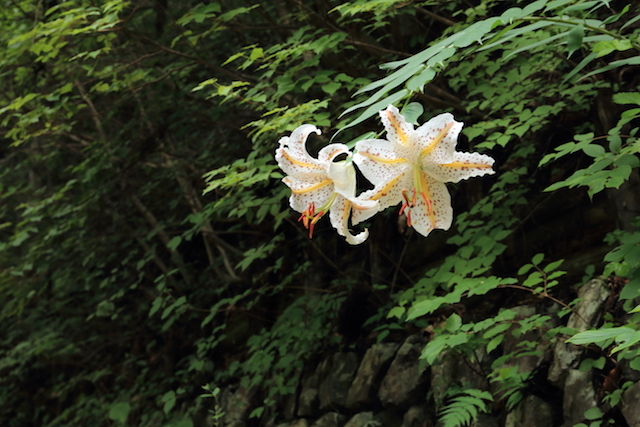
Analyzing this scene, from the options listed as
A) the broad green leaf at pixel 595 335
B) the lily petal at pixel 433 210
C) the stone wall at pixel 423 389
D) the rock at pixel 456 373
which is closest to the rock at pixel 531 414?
the stone wall at pixel 423 389

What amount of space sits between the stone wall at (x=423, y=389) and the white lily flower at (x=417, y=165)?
1668 millimetres

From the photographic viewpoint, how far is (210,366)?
15.5ft

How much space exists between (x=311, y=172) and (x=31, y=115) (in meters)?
2.94

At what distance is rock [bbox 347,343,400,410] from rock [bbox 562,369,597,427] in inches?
45.7

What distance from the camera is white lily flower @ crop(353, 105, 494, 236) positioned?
907 mm

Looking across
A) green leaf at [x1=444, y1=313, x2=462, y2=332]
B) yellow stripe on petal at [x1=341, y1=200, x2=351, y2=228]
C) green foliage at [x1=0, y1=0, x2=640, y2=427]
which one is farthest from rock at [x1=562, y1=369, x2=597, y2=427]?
yellow stripe on petal at [x1=341, y1=200, x2=351, y2=228]

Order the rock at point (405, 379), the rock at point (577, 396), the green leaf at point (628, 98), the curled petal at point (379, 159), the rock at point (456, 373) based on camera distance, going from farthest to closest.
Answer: the rock at point (405, 379)
the rock at point (456, 373)
the rock at point (577, 396)
the green leaf at point (628, 98)
the curled petal at point (379, 159)

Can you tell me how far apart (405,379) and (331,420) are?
1.99 ft

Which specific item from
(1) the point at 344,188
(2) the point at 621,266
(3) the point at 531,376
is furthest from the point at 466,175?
(3) the point at 531,376

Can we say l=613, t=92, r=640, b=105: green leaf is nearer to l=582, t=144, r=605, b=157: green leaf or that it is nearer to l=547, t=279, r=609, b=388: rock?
l=582, t=144, r=605, b=157: green leaf

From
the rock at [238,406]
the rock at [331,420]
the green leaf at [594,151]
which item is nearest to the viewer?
the green leaf at [594,151]

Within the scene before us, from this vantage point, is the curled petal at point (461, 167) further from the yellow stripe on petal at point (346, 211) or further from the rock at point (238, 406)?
the rock at point (238, 406)

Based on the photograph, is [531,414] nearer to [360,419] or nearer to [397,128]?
[360,419]

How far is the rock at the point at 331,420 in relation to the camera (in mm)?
3661
